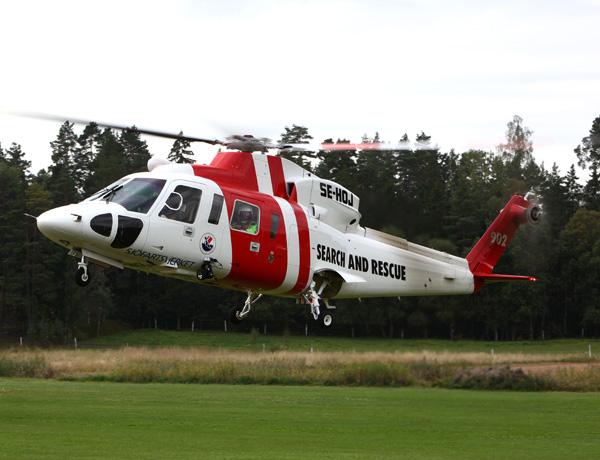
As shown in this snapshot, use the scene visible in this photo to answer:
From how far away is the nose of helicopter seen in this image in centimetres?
2444

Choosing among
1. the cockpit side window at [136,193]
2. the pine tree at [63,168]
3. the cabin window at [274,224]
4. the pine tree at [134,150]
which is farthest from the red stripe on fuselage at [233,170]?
the pine tree at [134,150]

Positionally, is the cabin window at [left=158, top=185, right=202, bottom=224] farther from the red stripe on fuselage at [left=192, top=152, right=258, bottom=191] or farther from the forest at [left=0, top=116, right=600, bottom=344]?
the forest at [left=0, top=116, right=600, bottom=344]

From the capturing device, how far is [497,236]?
1390 inches

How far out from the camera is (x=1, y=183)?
281 feet

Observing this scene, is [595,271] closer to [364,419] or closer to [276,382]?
[276,382]

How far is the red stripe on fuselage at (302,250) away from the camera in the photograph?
28328 mm

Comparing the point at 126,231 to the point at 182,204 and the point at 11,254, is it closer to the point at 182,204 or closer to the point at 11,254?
the point at 182,204

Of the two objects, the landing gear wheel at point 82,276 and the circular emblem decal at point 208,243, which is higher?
the circular emblem decal at point 208,243

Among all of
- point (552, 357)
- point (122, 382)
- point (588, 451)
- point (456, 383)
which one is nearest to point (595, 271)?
point (552, 357)

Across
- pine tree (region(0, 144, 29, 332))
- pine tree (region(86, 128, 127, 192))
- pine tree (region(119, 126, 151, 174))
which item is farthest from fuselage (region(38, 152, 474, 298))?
pine tree (region(119, 126, 151, 174))

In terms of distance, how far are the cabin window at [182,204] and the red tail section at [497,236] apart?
10531mm

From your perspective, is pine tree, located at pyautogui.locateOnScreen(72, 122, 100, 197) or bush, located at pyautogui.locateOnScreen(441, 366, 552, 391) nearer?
bush, located at pyautogui.locateOnScreen(441, 366, 552, 391)

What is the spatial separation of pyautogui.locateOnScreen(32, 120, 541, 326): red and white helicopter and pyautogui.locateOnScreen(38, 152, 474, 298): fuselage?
0.08ft

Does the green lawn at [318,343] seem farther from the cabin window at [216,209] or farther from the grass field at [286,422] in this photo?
the cabin window at [216,209]
